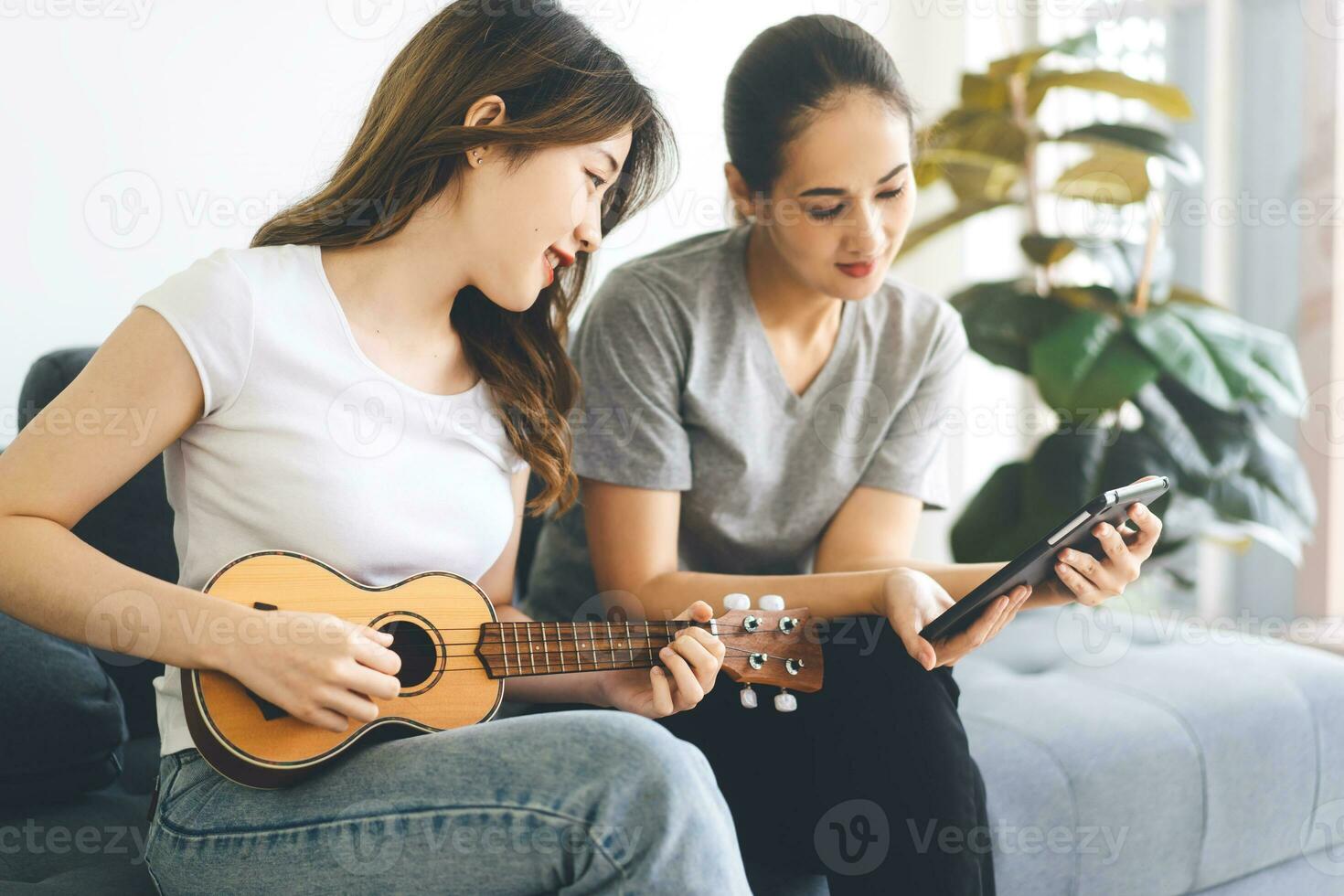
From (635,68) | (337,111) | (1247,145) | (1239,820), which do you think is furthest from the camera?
(1247,145)

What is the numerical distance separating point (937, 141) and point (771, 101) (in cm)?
113

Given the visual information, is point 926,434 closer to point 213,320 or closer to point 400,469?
point 400,469

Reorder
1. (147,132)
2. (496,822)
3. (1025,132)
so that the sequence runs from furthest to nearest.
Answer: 1. (1025,132)
2. (147,132)
3. (496,822)

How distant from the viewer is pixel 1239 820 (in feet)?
4.88

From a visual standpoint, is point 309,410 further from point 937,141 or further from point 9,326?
point 937,141

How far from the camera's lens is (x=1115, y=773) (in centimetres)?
139

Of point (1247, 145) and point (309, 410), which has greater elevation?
point (1247, 145)

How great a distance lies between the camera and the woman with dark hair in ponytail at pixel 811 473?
1.13m

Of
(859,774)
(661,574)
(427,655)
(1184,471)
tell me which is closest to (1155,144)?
(1184,471)

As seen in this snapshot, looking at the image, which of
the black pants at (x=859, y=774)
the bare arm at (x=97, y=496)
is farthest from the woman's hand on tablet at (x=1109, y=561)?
the bare arm at (x=97, y=496)

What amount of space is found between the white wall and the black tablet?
80cm

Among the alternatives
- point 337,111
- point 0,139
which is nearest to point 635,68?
point 337,111

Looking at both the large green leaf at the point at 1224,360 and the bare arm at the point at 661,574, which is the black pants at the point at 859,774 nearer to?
the bare arm at the point at 661,574

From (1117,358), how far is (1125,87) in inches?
20.9
